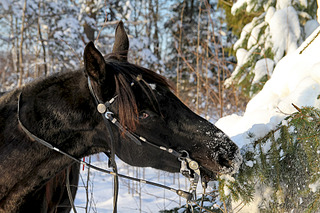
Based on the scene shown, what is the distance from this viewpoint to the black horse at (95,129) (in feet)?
5.36

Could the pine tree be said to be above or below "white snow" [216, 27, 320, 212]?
above

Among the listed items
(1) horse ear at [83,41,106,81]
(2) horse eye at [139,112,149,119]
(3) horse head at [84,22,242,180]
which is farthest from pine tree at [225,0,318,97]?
(1) horse ear at [83,41,106,81]

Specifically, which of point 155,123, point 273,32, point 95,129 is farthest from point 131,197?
point 273,32

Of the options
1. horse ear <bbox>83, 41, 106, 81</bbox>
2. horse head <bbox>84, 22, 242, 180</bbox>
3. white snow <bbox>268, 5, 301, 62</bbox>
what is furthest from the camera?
white snow <bbox>268, 5, 301, 62</bbox>

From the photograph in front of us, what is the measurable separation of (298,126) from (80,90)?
137 cm

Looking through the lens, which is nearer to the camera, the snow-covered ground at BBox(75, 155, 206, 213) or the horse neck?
the horse neck

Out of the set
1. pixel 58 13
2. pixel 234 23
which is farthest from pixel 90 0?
pixel 234 23

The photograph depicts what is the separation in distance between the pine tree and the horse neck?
3055 millimetres

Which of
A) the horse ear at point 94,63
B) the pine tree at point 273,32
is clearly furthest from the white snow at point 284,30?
the horse ear at point 94,63

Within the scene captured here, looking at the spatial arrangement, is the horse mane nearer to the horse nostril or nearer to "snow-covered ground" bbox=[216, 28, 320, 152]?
the horse nostril

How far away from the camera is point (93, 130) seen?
68.4 inches

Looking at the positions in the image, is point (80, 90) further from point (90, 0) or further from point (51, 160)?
point (90, 0)

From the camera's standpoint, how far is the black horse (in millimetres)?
1635

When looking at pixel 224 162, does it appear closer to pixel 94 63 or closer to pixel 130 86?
pixel 130 86
